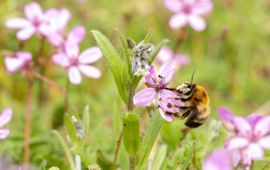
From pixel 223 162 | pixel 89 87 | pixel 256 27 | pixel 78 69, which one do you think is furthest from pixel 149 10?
pixel 223 162

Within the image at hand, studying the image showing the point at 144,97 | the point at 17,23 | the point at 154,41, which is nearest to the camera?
the point at 144,97

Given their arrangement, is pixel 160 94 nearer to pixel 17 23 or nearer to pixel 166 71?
pixel 166 71

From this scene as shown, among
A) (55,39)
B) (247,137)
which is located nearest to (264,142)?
(247,137)

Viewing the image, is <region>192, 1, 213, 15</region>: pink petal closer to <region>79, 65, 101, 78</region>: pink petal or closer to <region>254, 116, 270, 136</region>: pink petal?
<region>79, 65, 101, 78</region>: pink petal

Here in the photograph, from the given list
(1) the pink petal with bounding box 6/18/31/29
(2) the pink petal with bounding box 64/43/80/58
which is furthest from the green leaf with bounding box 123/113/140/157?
(1) the pink petal with bounding box 6/18/31/29

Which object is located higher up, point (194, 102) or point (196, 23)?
point (196, 23)

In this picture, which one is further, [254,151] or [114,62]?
[114,62]

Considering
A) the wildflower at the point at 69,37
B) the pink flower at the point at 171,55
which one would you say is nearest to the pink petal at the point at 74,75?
the wildflower at the point at 69,37
